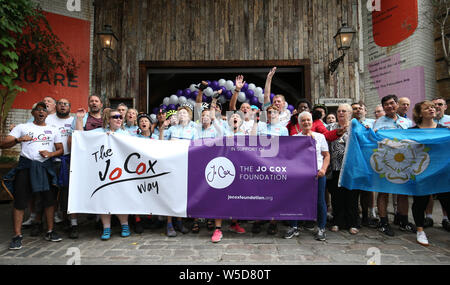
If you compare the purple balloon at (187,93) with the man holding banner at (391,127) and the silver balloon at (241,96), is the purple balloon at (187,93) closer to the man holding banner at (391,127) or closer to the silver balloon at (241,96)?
the silver balloon at (241,96)

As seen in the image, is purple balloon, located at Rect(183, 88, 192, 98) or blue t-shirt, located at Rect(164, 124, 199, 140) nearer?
blue t-shirt, located at Rect(164, 124, 199, 140)

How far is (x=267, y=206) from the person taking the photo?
12.0 feet

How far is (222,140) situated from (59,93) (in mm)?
6204

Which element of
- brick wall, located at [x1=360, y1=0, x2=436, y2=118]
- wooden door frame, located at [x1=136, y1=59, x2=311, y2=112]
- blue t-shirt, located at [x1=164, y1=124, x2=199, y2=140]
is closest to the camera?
blue t-shirt, located at [x1=164, y1=124, x2=199, y2=140]

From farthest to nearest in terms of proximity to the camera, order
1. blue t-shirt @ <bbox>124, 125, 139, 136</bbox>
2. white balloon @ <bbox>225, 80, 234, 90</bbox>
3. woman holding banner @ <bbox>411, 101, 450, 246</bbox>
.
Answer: white balloon @ <bbox>225, 80, 234, 90</bbox> < blue t-shirt @ <bbox>124, 125, 139, 136</bbox> < woman holding banner @ <bbox>411, 101, 450, 246</bbox>

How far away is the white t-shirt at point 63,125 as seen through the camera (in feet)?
12.8

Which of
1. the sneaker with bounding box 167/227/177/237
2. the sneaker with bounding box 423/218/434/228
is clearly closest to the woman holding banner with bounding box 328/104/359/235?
the sneaker with bounding box 423/218/434/228

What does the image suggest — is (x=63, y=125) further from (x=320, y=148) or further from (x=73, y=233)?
(x=320, y=148)

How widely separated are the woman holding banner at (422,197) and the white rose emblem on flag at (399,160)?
32 cm

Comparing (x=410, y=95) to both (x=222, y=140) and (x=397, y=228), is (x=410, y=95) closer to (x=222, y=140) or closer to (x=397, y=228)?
(x=397, y=228)

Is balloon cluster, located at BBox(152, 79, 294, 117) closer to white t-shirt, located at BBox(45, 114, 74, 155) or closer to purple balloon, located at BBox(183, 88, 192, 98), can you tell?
purple balloon, located at BBox(183, 88, 192, 98)

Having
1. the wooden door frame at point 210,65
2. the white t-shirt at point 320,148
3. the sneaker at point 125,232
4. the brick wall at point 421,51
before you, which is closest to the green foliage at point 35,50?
the wooden door frame at point 210,65

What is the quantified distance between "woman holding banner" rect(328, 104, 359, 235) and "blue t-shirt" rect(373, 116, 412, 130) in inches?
22.0

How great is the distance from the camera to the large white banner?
373 centimetres
